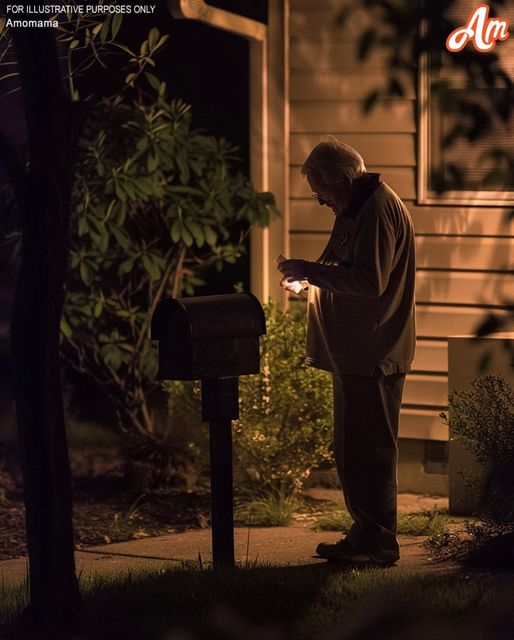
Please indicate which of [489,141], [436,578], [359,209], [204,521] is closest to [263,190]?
[489,141]

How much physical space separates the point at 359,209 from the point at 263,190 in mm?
2790

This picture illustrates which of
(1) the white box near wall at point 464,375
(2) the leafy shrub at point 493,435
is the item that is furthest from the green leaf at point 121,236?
(2) the leafy shrub at point 493,435

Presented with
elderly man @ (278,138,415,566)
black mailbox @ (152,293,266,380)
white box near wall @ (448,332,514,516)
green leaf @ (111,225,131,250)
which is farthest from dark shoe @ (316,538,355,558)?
green leaf @ (111,225,131,250)

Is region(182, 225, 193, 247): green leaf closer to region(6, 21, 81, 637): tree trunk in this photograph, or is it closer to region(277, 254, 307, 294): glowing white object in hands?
region(277, 254, 307, 294): glowing white object in hands

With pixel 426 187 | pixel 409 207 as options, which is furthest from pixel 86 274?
pixel 426 187

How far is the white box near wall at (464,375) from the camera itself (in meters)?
8.34

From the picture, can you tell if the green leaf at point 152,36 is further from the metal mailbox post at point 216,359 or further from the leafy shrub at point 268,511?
the leafy shrub at point 268,511

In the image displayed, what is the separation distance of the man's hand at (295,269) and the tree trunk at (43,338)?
133 cm

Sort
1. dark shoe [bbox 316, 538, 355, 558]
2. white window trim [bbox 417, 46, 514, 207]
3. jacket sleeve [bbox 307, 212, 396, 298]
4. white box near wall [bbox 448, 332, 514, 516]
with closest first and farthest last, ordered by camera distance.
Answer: jacket sleeve [bbox 307, 212, 396, 298] → dark shoe [bbox 316, 538, 355, 558] → white box near wall [bbox 448, 332, 514, 516] → white window trim [bbox 417, 46, 514, 207]

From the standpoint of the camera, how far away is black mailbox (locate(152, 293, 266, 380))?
21.7 feet

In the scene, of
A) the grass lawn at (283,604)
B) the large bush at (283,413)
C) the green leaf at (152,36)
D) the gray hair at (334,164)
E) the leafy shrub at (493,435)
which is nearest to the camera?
the grass lawn at (283,604)

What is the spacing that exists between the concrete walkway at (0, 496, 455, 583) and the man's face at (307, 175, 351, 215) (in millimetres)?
1711

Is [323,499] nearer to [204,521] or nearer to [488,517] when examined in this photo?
[204,521]

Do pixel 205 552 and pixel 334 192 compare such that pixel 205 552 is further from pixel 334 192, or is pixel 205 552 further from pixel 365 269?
pixel 334 192
